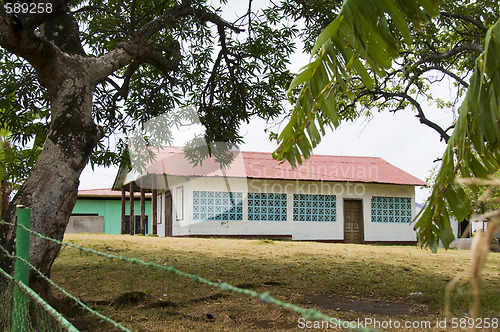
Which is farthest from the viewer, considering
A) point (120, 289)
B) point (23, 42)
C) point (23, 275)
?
point (120, 289)

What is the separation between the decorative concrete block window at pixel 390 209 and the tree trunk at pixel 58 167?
735 inches

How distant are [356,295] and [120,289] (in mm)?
3658

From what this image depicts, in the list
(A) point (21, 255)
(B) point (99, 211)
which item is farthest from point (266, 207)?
(A) point (21, 255)

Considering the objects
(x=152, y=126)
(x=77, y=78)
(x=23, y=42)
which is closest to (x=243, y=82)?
(x=152, y=126)

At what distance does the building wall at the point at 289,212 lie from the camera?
20531 mm

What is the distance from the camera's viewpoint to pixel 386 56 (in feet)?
14.2

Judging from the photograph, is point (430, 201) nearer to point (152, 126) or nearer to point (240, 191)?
point (152, 126)

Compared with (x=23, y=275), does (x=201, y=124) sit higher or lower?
higher

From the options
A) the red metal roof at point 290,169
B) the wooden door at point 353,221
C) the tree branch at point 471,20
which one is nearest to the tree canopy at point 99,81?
the tree branch at point 471,20

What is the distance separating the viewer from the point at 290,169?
75.1 feet

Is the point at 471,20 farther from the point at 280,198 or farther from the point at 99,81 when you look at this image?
the point at 280,198

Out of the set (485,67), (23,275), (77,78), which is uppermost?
(77,78)

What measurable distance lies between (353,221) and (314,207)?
2.15 metres

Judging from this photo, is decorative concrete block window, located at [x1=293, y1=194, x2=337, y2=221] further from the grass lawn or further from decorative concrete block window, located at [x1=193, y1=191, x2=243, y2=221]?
the grass lawn
